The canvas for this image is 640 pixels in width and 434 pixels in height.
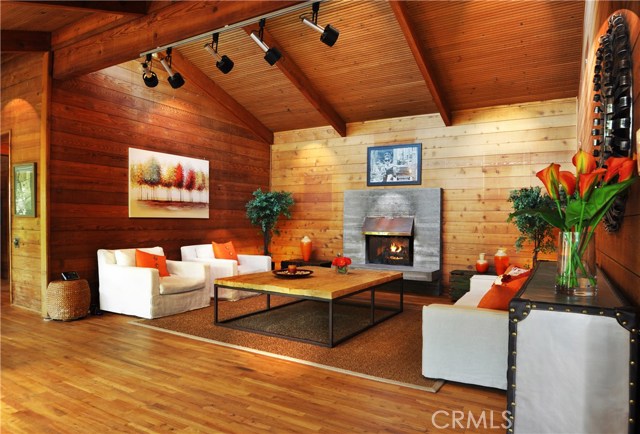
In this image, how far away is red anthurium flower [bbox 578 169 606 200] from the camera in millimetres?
1589

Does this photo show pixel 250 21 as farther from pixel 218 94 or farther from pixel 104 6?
pixel 218 94

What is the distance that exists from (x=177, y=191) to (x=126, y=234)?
3.39 feet

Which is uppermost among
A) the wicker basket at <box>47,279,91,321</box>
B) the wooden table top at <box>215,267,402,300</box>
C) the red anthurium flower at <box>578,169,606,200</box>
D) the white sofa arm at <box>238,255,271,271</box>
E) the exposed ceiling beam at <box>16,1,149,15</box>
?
the exposed ceiling beam at <box>16,1,149,15</box>

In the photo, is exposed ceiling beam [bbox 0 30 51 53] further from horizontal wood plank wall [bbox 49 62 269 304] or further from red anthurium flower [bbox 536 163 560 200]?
red anthurium flower [bbox 536 163 560 200]

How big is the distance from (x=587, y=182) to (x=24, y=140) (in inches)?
228

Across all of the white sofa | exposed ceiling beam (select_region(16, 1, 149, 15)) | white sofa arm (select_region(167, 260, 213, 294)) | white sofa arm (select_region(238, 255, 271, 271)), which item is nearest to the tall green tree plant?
the white sofa

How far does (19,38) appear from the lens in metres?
4.61

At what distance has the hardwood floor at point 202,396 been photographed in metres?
2.27

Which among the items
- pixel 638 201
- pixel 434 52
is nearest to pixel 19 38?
pixel 434 52

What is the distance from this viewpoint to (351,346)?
367 cm

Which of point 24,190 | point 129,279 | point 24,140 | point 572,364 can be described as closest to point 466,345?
point 572,364

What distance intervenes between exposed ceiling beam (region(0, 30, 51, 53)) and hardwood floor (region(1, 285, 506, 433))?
323 cm

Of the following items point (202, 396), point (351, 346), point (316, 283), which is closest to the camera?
point (202, 396)

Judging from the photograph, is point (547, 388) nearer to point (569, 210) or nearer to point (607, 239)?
point (569, 210)
